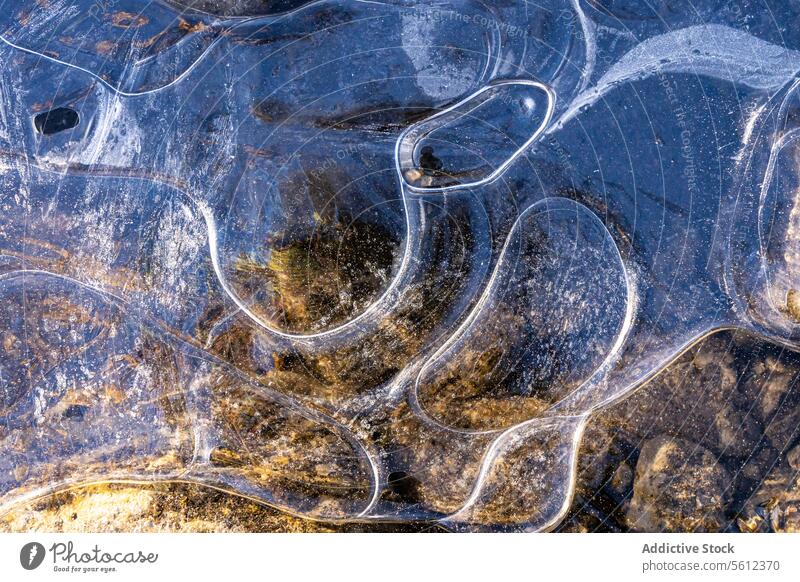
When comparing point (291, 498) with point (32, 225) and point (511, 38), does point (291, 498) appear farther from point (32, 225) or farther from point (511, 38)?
point (511, 38)

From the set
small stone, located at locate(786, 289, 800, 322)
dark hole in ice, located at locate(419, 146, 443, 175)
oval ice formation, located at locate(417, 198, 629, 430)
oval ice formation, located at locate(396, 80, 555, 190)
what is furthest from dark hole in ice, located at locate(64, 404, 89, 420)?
small stone, located at locate(786, 289, 800, 322)

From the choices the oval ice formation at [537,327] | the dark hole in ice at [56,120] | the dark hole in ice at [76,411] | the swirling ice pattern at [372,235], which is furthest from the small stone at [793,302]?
the dark hole in ice at [56,120]

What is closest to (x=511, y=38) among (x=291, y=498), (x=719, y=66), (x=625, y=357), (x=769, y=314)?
(x=719, y=66)

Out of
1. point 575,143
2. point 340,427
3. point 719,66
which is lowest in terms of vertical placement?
point 340,427

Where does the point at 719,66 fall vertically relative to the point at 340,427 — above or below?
above
